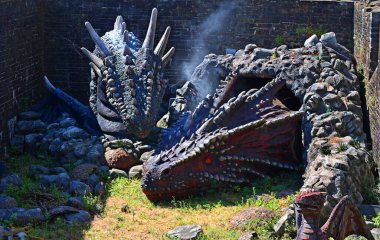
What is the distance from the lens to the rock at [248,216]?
31.7ft

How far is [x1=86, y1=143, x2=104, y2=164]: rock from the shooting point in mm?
12531

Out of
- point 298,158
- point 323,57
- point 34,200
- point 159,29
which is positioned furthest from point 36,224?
point 159,29

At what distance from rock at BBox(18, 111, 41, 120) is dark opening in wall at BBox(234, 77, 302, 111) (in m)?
3.90

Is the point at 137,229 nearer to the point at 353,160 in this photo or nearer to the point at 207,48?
the point at 353,160

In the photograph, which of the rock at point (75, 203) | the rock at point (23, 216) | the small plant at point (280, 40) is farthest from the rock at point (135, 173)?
the small plant at point (280, 40)

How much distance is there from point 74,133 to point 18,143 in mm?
1175

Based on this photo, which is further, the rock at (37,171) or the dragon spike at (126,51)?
the dragon spike at (126,51)

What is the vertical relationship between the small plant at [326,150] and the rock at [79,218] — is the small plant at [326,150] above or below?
above

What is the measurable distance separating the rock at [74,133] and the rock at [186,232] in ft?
12.8

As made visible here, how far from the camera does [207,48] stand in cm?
1598

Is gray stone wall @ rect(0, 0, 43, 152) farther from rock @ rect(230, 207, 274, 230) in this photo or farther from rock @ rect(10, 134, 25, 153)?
rock @ rect(230, 207, 274, 230)

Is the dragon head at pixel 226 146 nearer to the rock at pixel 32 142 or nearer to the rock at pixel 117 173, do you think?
the rock at pixel 117 173

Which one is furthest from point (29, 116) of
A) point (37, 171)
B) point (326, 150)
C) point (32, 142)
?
point (326, 150)

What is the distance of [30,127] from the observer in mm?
13836
